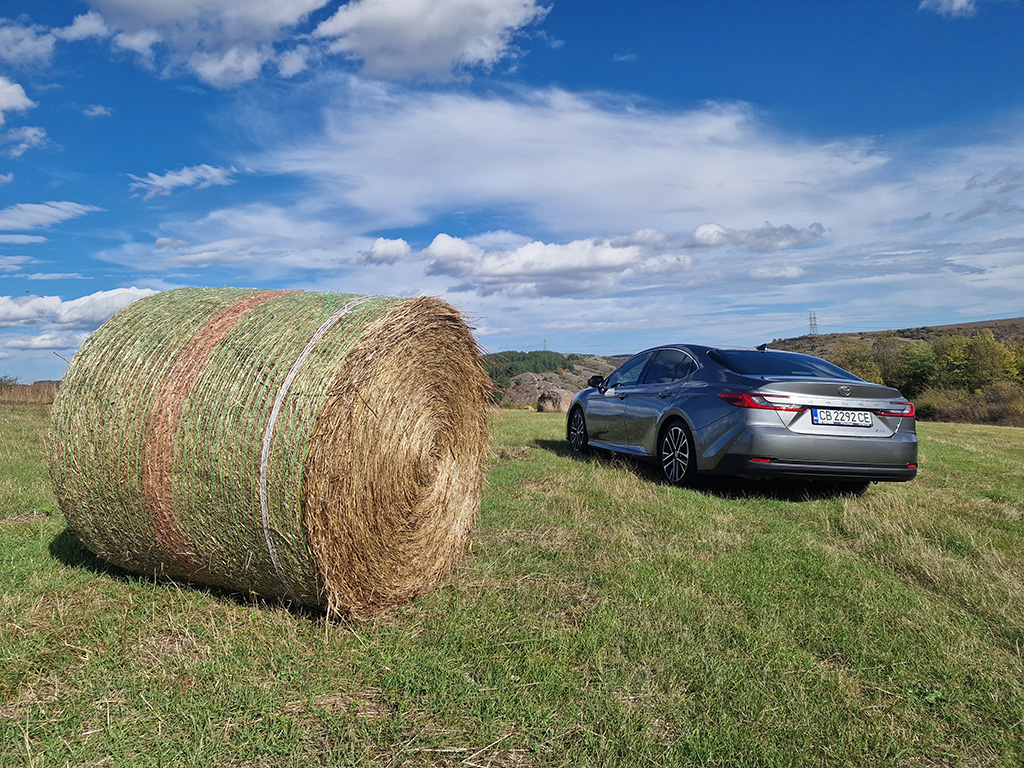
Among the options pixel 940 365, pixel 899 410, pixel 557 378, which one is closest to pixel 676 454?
pixel 899 410

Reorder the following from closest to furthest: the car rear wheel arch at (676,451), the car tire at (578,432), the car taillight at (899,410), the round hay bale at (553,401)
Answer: the car taillight at (899,410)
the car rear wheel arch at (676,451)
the car tire at (578,432)
the round hay bale at (553,401)

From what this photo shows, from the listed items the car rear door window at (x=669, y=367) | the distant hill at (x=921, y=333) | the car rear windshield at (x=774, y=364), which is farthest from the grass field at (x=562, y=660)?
the distant hill at (x=921, y=333)

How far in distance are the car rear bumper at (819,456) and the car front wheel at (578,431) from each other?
12.3 ft

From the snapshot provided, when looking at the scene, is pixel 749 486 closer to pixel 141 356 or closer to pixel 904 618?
pixel 904 618

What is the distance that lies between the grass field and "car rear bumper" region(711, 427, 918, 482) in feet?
3.81

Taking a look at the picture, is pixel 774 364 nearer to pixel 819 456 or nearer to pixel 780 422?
pixel 780 422

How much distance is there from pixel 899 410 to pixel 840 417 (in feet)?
2.42

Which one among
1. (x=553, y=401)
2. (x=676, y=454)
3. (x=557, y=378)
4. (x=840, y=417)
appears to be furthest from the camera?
(x=557, y=378)

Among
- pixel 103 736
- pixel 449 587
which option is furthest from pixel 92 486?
pixel 449 587

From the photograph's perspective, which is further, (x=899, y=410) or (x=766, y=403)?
(x=899, y=410)

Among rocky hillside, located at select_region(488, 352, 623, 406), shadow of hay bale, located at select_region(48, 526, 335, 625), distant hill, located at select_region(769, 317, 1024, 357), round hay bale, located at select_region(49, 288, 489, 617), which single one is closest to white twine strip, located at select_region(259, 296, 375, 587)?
round hay bale, located at select_region(49, 288, 489, 617)

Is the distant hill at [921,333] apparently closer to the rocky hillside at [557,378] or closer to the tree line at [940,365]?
the tree line at [940,365]

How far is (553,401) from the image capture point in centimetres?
2639

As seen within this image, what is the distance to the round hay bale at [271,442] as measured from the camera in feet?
12.4
